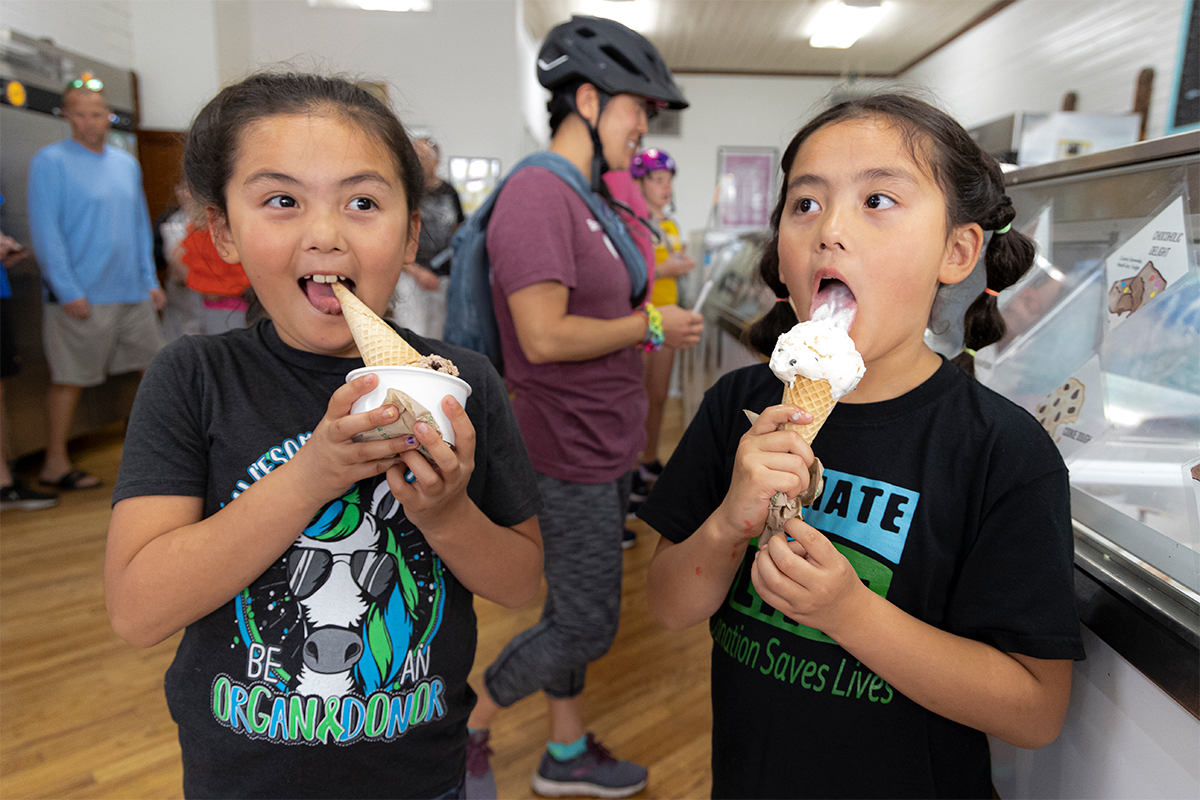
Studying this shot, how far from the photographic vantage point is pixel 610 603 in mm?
1813

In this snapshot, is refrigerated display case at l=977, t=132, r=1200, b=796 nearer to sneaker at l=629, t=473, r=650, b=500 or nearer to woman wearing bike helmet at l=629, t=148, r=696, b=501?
woman wearing bike helmet at l=629, t=148, r=696, b=501

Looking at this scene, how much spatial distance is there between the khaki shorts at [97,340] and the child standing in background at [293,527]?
13.3 feet

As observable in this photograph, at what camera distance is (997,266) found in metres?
1.12

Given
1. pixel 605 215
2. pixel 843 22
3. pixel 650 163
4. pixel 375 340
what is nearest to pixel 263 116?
pixel 375 340

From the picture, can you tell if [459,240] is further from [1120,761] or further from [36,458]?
[36,458]

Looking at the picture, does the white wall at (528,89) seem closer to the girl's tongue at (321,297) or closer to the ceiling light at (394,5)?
the ceiling light at (394,5)

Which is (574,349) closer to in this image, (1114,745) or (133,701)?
(1114,745)

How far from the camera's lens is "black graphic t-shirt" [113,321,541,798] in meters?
0.95

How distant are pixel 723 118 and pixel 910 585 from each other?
11.5m

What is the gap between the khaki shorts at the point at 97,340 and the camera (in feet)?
13.9

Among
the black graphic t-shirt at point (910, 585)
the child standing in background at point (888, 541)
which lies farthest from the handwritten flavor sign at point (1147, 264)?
the black graphic t-shirt at point (910, 585)

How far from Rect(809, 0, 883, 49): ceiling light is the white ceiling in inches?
4.7

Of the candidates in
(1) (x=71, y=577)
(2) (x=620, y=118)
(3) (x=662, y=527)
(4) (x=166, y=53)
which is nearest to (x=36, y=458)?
(1) (x=71, y=577)

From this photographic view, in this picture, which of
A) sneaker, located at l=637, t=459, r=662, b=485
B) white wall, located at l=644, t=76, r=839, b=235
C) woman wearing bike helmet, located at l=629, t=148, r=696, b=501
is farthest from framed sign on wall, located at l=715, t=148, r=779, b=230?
sneaker, located at l=637, t=459, r=662, b=485
